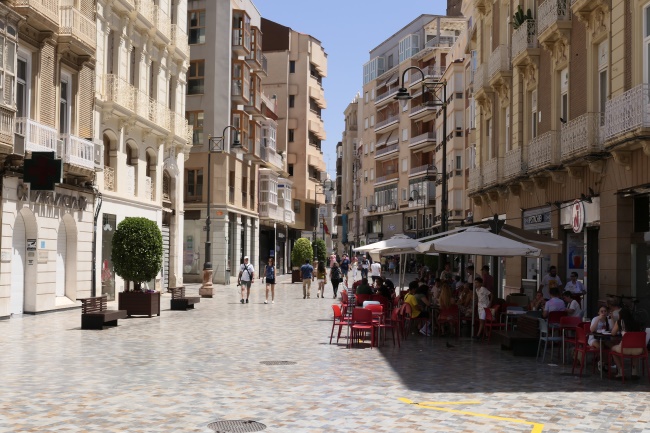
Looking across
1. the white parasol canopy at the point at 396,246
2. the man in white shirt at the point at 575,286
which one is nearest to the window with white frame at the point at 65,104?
the white parasol canopy at the point at 396,246

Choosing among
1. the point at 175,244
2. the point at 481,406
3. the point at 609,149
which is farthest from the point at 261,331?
the point at 175,244

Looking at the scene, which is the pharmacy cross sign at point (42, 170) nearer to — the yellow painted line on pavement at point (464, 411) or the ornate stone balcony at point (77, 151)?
the ornate stone balcony at point (77, 151)

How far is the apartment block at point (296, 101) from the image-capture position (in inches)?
2864

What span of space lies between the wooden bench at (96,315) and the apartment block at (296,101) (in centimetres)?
4916

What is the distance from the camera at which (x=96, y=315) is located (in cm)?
2016

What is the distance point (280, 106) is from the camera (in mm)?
72562

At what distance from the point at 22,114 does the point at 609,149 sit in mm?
16323

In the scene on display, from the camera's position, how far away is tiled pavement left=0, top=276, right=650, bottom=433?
9164mm

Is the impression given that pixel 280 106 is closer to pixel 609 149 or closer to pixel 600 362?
pixel 609 149

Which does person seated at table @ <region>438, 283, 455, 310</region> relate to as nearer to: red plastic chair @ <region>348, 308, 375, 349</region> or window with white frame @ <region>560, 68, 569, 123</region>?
red plastic chair @ <region>348, 308, 375, 349</region>

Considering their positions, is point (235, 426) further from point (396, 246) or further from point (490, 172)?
point (490, 172)

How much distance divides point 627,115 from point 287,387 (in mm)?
10193

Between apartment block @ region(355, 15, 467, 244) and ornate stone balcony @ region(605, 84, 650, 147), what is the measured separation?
4703 centimetres

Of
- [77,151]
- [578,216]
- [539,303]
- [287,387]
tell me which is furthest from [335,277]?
[287,387]
